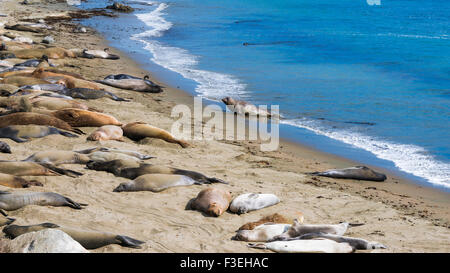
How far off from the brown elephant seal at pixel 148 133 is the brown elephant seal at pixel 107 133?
0.16 metres

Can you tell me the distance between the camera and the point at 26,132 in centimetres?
859

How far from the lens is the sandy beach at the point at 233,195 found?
559 centimetres

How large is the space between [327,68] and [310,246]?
1355cm

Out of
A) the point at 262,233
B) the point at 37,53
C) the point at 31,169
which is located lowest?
the point at 262,233

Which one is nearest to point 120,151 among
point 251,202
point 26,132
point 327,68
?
point 26,132

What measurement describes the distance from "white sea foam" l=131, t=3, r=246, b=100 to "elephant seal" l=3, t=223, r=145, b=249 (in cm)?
832

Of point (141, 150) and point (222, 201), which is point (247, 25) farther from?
point (222, 201)

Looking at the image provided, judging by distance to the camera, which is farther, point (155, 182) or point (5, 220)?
point (155, 182)

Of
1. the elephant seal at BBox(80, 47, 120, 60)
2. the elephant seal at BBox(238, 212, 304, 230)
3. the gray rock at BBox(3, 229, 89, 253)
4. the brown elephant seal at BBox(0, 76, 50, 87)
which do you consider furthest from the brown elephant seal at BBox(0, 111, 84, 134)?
the elephant seal at BBox(80, 47, 120, 60)

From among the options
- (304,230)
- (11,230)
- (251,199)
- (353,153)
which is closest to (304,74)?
(353,153)

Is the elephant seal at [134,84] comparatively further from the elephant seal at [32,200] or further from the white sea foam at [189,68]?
the elephant seal at [32,200]

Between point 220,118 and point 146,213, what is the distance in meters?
5.40

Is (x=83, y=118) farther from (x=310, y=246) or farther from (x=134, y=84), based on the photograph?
(x=310, y=246)
